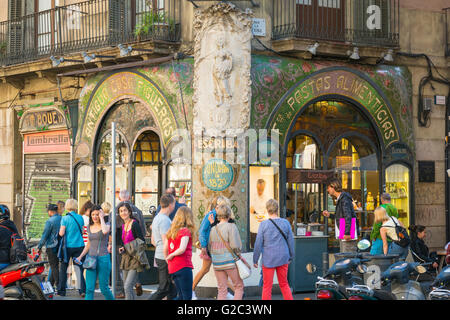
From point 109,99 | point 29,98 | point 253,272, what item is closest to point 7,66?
point 29,98

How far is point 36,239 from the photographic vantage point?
20.8 meters

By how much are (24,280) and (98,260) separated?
4.15ft

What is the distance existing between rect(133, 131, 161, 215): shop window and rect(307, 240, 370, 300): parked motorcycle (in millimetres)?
8063

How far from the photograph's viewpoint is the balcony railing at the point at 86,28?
16734 millimetres

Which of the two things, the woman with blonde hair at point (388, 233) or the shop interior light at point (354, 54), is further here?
the shop interior light at point (354, 54)

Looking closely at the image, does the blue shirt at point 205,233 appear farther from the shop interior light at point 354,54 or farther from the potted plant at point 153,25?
the shop interior light at point 354,54

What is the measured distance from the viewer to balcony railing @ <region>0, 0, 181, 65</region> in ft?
54.9

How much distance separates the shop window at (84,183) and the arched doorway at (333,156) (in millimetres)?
5195

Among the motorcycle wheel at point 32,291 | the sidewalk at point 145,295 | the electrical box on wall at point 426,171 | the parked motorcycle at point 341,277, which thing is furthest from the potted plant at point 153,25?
the parked motorcycle at point 341,277

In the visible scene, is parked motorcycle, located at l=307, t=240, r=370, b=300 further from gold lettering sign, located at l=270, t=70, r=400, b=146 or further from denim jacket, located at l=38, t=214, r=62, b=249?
denim jacket, located at l=38, t=214, r=62, b=249

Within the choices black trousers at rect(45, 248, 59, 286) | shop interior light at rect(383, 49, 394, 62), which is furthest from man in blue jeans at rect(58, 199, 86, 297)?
shop interior light at rect(383, 49, 394, 62)

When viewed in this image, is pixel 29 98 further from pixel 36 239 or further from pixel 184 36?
pixel 184 36

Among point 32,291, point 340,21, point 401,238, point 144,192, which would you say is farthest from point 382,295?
point 144,192
